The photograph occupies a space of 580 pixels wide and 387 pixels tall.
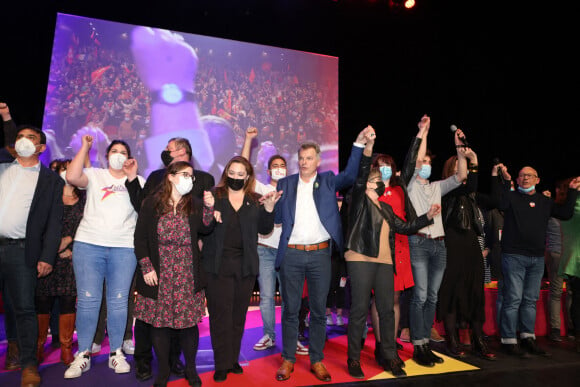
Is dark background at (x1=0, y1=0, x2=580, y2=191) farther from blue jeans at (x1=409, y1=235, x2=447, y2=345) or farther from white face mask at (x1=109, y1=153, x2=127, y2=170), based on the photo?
blue jeans at (x1=409, y1=235, x2=447, y2=345)

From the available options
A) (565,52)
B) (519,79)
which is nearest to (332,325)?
(519,79)

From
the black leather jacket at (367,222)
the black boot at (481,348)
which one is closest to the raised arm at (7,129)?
the black leather jacket at (367,222)

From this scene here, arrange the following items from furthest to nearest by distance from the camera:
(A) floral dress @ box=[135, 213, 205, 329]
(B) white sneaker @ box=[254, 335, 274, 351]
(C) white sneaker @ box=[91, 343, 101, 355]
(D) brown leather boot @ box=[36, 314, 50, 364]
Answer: (B) white sneaker @ box=[254, 335, 274, 351] → (C) white sneaker @ box=[91, 343, 101, 355] → (D) brown leather boot @ box=[36, 314, 50, 364] → (A) floral dress @ box=[135, 213, 205, 329]

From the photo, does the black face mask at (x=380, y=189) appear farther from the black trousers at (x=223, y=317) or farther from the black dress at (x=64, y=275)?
the black dress at (x=64, y=275)

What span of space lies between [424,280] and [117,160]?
2.74m

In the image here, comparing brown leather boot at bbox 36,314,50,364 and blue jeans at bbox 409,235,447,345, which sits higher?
blue jeans at bbox 409,235,447,345

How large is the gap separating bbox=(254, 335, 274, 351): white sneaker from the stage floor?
0.07 metres

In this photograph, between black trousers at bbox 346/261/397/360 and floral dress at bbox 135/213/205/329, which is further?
black trousers at bbox 346/261/397/360

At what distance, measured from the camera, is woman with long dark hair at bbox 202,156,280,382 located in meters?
2.88

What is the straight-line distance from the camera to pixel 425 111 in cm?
779

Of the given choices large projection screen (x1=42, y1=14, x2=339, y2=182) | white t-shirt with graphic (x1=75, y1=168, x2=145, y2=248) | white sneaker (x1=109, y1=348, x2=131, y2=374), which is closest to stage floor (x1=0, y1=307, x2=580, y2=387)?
white sneaker (x1=109, y1=348, x2=131, y2=374)

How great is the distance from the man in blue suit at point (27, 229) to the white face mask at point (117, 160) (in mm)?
409

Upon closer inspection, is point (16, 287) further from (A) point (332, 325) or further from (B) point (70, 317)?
(A) point (332, 325)

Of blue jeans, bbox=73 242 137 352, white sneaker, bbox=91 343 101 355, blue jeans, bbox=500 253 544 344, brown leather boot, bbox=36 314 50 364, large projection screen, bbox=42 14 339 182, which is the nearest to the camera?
blue jeans, bbox=73 242 137 352
